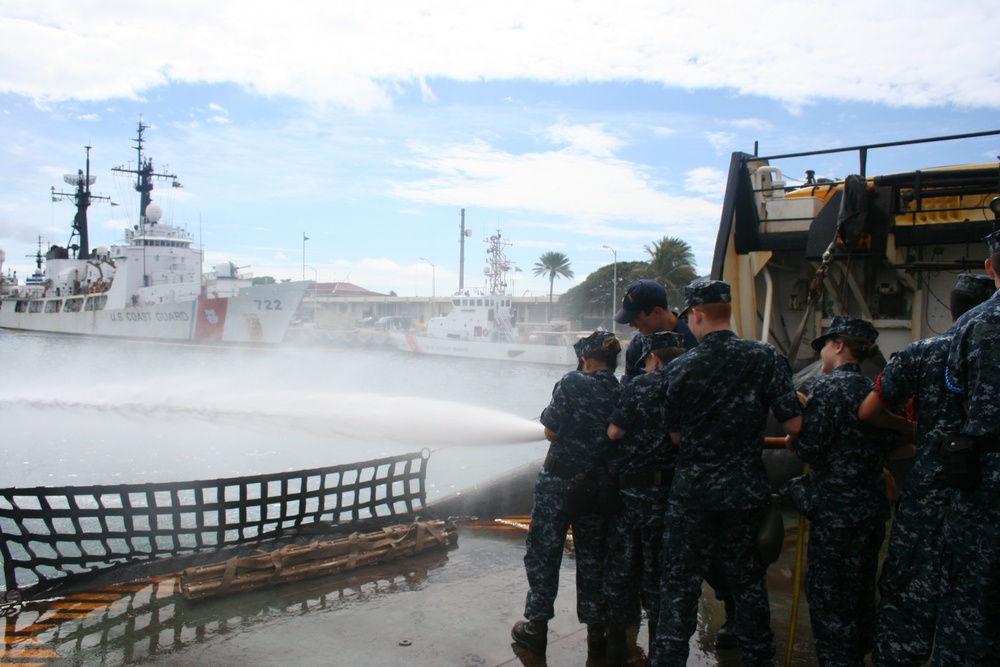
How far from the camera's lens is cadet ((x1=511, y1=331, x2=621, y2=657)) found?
3857 millimetres

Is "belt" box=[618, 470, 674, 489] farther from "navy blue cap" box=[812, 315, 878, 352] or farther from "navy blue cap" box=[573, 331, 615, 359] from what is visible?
"navy blue cap" box=[812, 315, 878, 352]

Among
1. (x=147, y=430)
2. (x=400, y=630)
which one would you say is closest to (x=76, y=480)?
(x=147, y=430)

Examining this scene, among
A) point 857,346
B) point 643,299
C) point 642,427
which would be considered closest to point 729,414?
point 642,427

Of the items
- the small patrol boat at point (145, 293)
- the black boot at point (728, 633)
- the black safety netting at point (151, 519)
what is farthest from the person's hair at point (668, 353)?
the small patrol boat at point (145, 293)

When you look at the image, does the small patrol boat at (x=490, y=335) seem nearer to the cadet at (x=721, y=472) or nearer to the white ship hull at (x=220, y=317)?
the white ship hull at (x=220, y=317)

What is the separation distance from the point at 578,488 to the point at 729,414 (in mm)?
1017

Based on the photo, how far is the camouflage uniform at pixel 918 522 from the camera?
2.73 metres

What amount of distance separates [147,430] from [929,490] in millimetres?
19898

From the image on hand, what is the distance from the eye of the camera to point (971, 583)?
2547 mm

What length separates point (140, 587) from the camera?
17.9 ft

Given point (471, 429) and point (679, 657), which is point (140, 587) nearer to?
point (471, 429)

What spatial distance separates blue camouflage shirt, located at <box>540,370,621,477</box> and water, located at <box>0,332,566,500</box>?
1.74 m

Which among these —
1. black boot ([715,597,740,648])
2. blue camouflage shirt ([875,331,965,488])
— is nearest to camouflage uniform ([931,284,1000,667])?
blue camouflage shirt ([875,331,965,488])

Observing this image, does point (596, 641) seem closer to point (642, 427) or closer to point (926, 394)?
point (642, 427)
